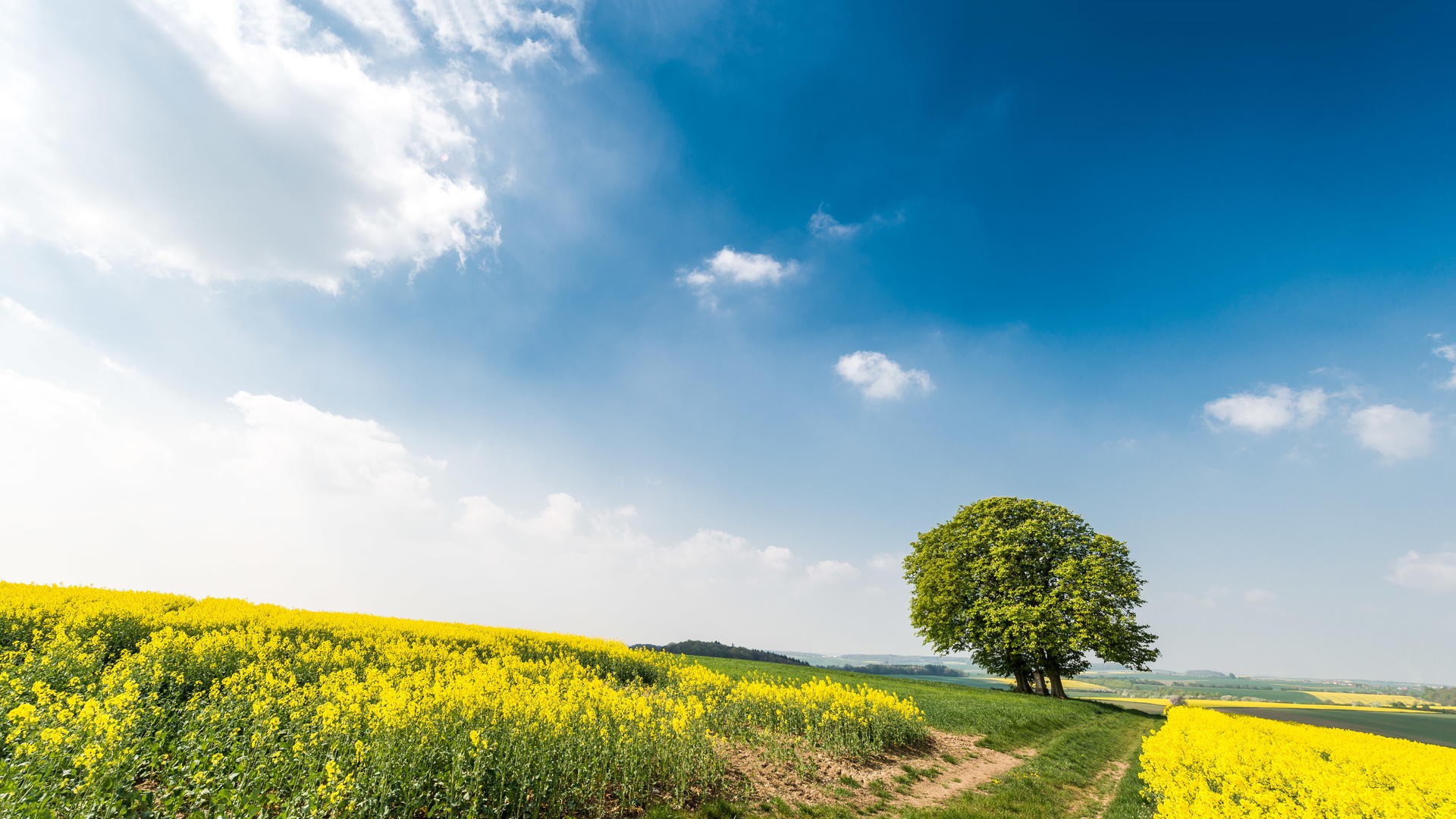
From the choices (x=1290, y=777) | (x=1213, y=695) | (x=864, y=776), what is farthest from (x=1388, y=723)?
(x=1213, y=695)

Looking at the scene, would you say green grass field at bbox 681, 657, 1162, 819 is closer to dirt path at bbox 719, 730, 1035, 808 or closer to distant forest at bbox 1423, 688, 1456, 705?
dirt path at bbox 719, 730, 1035, 808

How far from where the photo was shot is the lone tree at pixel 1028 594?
3192 cm

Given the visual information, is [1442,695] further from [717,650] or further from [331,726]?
[331,726]

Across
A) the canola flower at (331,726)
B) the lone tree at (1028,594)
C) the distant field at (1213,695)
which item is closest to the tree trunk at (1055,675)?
the lone tree at (1028,594)

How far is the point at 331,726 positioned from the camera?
8680 mm

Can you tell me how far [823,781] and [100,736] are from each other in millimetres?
11618

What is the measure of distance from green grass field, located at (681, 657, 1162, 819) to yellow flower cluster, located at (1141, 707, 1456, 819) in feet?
5.92

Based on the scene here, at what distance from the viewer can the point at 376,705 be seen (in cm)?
889

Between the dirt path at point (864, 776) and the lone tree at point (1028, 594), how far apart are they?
20.3 meters

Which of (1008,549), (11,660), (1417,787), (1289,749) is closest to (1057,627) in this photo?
(1008,549)

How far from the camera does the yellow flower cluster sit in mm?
7941

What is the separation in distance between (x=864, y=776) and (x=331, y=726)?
10.5m

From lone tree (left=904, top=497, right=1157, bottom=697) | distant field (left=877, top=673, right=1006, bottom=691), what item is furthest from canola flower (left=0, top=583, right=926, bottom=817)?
distant field (left=877, top=673, right=1006, bottom=691)

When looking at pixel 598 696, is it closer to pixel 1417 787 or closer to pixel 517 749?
pixel 517 749
